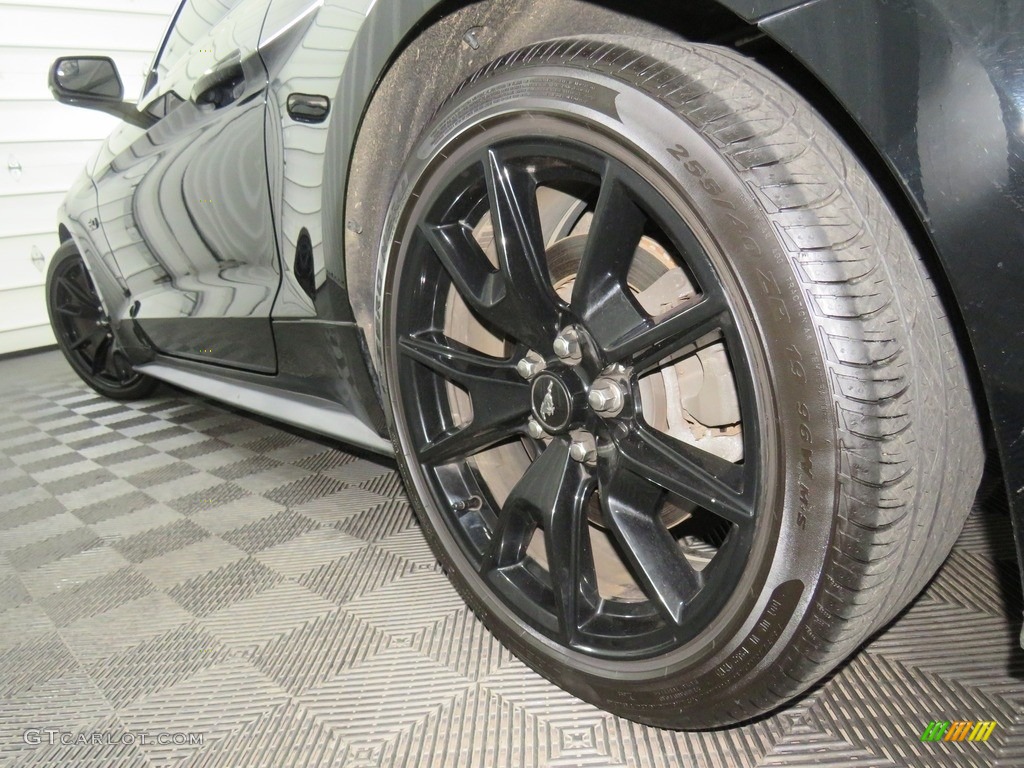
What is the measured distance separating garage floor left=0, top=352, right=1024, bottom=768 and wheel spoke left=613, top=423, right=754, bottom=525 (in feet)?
1.41

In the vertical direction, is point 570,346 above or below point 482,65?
below

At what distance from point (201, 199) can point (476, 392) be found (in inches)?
46.7

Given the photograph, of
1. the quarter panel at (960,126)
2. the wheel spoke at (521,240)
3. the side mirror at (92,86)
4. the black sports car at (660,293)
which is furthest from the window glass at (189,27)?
the quarter panel at (960,126)

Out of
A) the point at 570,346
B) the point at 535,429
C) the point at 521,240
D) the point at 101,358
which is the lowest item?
the point at 101,358

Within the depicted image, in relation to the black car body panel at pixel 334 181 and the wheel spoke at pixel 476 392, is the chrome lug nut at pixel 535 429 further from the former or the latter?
the black car body panel at pixel 334 181

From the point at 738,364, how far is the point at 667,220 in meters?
0.19

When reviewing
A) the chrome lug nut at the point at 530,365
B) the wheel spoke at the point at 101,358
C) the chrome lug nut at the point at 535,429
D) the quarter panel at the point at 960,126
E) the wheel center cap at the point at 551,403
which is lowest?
the wheel spoke at the point at 101,358

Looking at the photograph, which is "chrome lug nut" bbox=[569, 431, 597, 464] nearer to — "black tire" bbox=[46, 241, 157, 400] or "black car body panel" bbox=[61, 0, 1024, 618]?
"black car body panel" bbox=[61, 0, 1024, 618]

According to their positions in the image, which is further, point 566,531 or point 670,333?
point 566,531

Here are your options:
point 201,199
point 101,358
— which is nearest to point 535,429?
point 201,199

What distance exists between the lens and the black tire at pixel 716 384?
2.39ft

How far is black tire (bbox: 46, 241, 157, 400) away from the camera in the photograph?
3385 millimetres

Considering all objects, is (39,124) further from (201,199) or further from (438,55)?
(438,55)

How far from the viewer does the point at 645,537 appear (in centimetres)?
102
